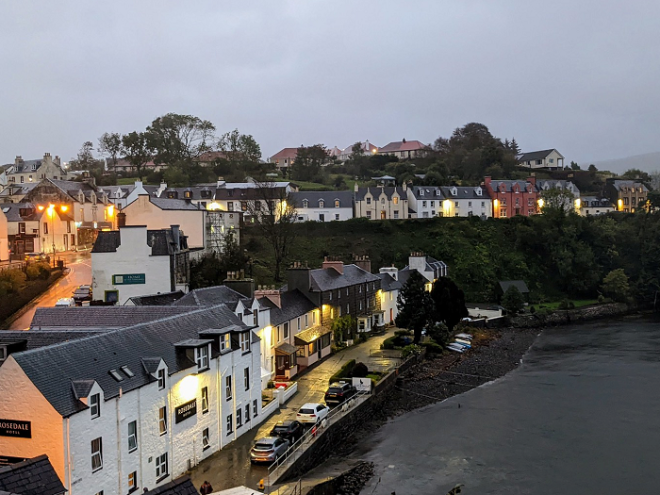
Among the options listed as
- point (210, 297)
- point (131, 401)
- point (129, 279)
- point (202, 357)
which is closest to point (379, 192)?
point (129, 279)

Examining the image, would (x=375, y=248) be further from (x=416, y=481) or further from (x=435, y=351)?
(x=416, y=481)

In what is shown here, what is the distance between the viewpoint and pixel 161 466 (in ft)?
68.3

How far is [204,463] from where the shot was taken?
23.0 m

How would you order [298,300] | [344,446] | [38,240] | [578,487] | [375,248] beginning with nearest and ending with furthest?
[578,487] → [344,446] → [298,300] → [38,240] → [375,248]

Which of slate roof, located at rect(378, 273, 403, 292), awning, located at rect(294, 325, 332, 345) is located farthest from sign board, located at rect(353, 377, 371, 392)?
slate roof, located at rect(378, 273, 403, 292)

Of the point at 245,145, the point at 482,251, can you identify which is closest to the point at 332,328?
the point at 482,251

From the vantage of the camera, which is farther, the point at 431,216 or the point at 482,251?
the point at 431,216

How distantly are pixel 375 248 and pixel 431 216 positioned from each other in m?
15.5

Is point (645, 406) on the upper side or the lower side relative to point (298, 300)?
lower

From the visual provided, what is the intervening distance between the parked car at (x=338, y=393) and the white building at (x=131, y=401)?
5788 millimetres

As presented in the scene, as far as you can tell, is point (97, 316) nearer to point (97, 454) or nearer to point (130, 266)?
point (97, 454)

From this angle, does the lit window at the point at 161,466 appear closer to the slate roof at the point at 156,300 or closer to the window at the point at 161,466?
the window at the point at 161,466

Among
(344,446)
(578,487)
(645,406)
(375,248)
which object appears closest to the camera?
(578,487)

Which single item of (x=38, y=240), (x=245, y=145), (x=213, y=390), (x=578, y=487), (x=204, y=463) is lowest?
(x=578, y=487)
